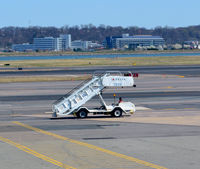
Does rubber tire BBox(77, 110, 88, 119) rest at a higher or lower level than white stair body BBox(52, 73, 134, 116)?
lower

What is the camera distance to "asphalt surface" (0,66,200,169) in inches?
900

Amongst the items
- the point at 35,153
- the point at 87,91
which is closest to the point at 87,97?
the point at 87,91

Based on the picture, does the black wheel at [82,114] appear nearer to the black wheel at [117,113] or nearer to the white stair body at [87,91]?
the white stair body at [87,91]

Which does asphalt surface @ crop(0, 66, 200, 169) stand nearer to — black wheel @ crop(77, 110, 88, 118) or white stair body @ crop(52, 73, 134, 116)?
black wheel @ crop(77, 110, 88, 118)

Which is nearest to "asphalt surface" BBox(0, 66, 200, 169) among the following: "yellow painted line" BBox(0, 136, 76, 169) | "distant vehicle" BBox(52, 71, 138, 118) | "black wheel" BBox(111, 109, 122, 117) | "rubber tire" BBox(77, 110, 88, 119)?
"yellow painted line" BBox(0, 136, 76, 169)

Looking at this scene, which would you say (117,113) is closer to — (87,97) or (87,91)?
(87,97)

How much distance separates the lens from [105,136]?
1167 inches

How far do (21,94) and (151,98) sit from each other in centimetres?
1805

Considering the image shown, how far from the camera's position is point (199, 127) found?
1286 inches

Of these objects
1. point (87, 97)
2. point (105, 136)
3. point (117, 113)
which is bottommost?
point (105, 136)

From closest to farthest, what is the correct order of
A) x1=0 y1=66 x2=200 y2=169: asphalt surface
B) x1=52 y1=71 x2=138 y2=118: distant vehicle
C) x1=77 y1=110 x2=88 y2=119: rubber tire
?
x1=0 y1=66 x2=200 y2=169: asphalt surface < x1=77 y1=110 x2=88 y2=119: rubber tire < x1=52 y1=71 x2=138 y2=118: distant vehicle

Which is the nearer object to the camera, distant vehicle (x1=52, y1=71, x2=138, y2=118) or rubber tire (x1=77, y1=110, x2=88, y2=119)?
rubber tire (x1=77, y1=110, x2=88, y2=119)

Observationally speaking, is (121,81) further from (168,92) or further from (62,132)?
(168,92)

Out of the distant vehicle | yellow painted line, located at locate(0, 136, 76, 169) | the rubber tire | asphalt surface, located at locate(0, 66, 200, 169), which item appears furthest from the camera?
the distant vehicle
